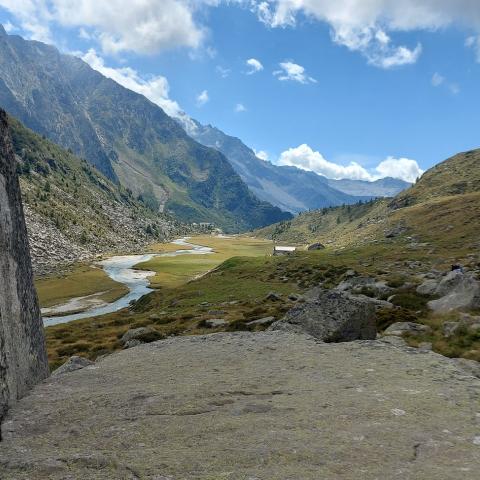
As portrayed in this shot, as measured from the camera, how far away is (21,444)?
34.9 feet

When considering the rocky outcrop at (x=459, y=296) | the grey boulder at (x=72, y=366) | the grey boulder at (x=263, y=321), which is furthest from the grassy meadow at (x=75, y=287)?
the grey boulder at (x=72, y=366)

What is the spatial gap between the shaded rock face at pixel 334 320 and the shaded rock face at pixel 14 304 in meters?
12.9

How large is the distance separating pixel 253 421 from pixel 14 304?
888 centimetres

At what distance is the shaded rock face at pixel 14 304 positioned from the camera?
43.3 ft

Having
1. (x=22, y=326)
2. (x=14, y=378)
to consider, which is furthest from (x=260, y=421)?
(x=22, y=326)

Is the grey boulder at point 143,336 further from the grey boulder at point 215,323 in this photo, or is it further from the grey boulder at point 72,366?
the grey boulder at point 72,366

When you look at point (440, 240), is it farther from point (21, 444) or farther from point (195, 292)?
point (21, 444)

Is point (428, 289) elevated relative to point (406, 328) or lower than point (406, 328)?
→ elevated

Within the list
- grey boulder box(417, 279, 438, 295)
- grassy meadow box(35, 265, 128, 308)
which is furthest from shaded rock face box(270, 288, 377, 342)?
grassy meadow box(35, 265, 128, 308)

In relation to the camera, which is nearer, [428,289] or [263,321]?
[263,321]

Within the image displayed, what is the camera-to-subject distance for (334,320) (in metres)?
23.0

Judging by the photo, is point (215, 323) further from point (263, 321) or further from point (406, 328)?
point (406, 328)

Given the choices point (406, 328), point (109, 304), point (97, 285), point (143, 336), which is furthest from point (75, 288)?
point (406, 328)

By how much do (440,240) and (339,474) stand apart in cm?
10900
